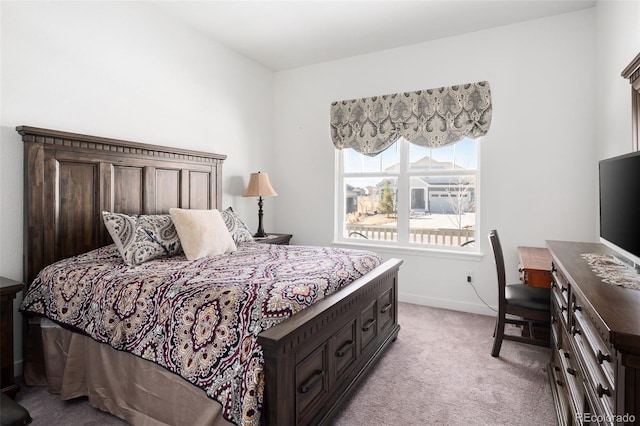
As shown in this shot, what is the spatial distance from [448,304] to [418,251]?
630 millimetres

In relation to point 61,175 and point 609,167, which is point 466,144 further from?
point 61,175

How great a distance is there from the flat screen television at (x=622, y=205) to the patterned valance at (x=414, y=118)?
5.41ft

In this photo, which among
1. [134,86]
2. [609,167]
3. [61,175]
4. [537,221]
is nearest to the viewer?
[609,167]

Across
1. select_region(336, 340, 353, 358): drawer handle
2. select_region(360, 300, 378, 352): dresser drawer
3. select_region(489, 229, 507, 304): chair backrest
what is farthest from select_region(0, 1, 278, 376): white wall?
select_region(489, 229, 507, 304): chair backrest

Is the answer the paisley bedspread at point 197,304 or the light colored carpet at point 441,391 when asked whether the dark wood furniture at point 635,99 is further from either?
the paisley bedspread at point 197,304

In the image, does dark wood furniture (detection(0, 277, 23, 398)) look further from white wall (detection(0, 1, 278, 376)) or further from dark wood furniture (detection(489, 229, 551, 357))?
dark wood furniture (detection(489, 229, 551, 357))

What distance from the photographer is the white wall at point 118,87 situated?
2.23 m

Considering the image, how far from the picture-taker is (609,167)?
5.99 ft

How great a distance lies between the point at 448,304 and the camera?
3676 mm

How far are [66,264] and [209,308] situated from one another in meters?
1.33

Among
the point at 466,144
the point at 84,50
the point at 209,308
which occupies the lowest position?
the point at 209,308

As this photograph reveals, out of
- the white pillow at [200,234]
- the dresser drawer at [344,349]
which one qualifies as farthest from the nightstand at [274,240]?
the dresser drawer at [344,349]

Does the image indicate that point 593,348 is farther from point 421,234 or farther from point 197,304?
point 421,234

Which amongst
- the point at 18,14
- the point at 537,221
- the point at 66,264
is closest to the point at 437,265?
the point at 537,221
